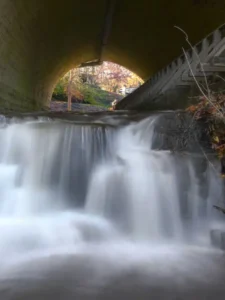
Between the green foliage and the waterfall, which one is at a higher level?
the green foliage

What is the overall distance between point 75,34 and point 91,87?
1499 centimetres

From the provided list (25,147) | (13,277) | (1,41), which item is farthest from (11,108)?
(13,277)

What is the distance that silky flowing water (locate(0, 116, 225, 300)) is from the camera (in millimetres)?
2822

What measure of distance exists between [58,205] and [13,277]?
147 cm

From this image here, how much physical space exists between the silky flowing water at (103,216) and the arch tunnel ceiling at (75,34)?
3.38 meters

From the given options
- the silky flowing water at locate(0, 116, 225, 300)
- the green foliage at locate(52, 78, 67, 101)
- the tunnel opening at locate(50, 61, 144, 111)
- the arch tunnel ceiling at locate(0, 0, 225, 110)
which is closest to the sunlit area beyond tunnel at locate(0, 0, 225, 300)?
the silky flowing water at locate(0, 116, 225, 300)

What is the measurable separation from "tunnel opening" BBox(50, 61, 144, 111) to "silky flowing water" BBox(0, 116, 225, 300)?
12980 millimetres

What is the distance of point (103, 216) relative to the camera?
4109 mm

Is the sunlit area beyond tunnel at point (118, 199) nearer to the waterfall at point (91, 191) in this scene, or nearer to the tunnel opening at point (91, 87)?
the waterfall at point (91, 191)

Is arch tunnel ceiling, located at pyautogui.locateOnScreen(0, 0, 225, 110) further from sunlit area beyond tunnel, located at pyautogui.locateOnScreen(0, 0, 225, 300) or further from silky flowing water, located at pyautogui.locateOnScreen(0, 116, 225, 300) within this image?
silky flowing water, located at pyautogui.locateOnScreen(0, 116, 225, 300)

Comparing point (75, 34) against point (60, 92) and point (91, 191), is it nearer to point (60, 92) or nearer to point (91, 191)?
point (91, 191)

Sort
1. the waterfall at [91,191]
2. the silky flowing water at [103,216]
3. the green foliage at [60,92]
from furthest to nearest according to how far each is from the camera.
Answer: the green foliage at [60,92], the waterfall at [91,191], the silky flowing water at [103,216]

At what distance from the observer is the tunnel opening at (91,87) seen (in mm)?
21688

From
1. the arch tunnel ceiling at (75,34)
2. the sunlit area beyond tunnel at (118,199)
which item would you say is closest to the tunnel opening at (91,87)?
the arch tunnel ceiling at (75,34)
